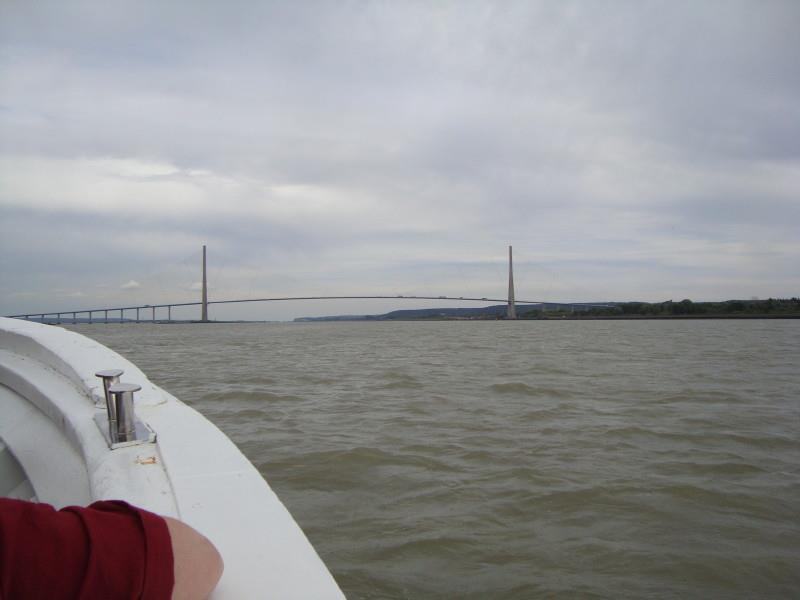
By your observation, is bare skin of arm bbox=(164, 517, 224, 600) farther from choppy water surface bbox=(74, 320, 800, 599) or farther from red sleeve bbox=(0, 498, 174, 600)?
choppy water surface bbox=(74, 320, 800, 599)

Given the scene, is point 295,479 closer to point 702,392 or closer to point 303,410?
point 303,410

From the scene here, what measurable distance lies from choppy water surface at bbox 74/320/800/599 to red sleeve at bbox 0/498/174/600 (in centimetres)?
127

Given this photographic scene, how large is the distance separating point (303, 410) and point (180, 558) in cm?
399

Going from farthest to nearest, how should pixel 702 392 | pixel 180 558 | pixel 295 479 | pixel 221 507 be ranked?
pixel 702 392
pixel 295 479
pixel 221 507
pixel 180 558

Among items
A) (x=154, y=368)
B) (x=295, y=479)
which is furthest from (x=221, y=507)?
(x=154, y=368)

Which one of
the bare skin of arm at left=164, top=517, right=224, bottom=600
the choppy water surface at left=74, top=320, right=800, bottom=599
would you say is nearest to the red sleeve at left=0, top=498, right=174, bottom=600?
the bare skin of arm at left=164, top=517, right=224, bottom=600

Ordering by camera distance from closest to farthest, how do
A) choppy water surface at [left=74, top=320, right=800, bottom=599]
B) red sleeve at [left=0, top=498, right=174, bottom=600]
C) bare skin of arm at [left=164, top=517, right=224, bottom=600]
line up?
red sleeve at [left=0, top=498, right=174, bottom=600], bare skin of arm at [left=164, top=517, right=224, bottom=600], choppy water surface at [left=74, top=320, right=800, bottom=599]

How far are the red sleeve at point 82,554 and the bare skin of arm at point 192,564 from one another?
0.9 inches

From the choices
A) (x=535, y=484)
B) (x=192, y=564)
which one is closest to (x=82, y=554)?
(x=192, y=564)

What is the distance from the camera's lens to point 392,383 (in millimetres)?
6359

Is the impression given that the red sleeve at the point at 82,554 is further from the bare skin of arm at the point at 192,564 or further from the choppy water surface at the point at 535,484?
the choppy water surface at the point at 535,484

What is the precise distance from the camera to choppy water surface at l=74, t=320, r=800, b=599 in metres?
1.88

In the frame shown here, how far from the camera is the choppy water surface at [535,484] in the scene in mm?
1884

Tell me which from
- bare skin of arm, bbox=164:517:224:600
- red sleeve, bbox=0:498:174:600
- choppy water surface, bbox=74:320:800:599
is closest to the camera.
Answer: red sleeve, bbox=0:498:174:600
